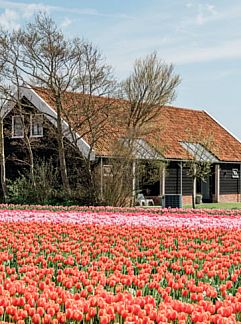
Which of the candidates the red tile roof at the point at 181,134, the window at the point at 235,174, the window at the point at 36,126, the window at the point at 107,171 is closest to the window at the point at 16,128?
the window at the point at 36,126

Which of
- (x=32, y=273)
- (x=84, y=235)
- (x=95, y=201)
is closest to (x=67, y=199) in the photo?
(x=95, y=201)

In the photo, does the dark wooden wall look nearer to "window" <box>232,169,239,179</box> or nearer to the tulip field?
"window" <box>232,169,239,179</box>

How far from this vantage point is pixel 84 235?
39.1 ft

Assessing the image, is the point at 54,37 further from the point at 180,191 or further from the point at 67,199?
the point at 180,191

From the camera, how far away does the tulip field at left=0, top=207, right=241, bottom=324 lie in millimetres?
5191

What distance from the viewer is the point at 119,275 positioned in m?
7.08

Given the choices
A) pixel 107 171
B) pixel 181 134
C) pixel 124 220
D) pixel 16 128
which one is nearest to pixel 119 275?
pixel 124 220

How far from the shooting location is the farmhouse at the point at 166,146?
31438mm

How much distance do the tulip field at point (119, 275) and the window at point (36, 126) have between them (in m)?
18.1

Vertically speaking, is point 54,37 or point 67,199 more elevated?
point 54,37

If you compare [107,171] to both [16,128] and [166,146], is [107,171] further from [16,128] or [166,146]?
[16,128]

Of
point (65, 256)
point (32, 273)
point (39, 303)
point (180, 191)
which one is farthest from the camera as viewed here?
point (180, 191)

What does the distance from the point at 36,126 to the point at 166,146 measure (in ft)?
25.3

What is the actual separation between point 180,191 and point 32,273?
102 ft
